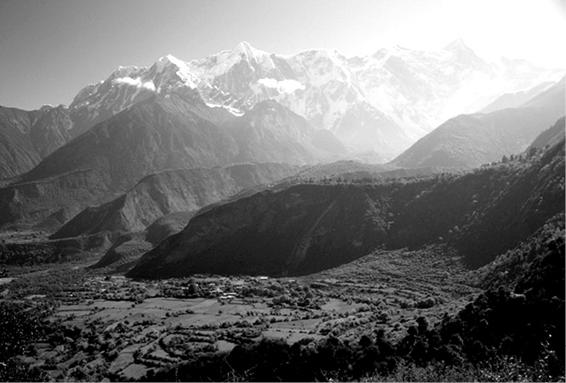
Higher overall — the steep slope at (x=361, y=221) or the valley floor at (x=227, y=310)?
the steep slope at (x=361, y=221)

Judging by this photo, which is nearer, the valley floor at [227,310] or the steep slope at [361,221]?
the valley floor at [227,310]

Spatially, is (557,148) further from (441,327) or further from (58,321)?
(58,321)

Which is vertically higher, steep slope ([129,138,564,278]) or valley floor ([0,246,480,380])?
steep slope ([129,138,564,278])

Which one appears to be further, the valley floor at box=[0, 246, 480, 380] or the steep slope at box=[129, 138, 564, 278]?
the steep slope at box=[129, 138, 564, 278]

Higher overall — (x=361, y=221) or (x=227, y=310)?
(x=361, y=221)
